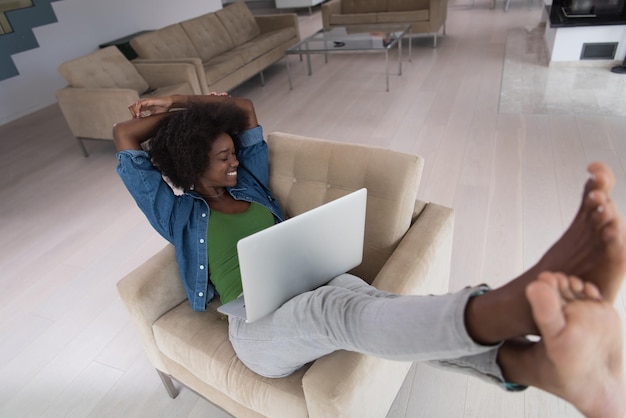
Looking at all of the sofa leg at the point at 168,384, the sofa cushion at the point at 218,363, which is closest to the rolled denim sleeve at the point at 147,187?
the sofa cushion at the point at 218,363

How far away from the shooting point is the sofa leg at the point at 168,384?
1444 millimetres

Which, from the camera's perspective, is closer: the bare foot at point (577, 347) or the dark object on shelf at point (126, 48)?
the bare foot at point (577, 347)

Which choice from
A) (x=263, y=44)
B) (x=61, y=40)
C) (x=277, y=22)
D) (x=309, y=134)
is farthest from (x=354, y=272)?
(x=61, y=40)

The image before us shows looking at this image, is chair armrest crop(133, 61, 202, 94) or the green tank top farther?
chair armrest crop(133, 61, 202, 94)

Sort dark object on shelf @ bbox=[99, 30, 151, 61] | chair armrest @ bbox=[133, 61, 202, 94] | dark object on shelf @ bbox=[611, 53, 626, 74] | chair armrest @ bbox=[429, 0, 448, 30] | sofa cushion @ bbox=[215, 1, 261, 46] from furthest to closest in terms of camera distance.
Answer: dark object on shelf @ bbox=[99, 30, 151, 61]
chair armrest @ bbox=[429, 0, 448, 30]
sofa cushion @ bbox=[215, 1, 261, 46]
dark object on shelf @ bbox=[611, 53, 626, 74]
chair armrest @ bbox=[133, 61, 202, 94]

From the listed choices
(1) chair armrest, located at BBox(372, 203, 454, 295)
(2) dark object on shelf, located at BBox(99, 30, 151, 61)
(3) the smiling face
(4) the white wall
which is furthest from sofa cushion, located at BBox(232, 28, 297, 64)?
(1) chair armrest, located at BBox(372, 203, 454, 295)

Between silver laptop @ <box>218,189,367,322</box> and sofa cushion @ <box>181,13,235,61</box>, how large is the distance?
3827 mm

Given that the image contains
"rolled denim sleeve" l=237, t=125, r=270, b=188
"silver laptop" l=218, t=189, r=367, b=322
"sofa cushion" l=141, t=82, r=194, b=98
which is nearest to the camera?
"silver laptop" l=218, t=189, r=367, b=322

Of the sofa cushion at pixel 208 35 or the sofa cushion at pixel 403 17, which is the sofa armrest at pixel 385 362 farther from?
the sofa cushion at pixel 403 17

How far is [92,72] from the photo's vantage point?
3.35 metres

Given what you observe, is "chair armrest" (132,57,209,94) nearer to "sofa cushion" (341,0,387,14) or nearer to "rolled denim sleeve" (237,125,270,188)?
"rolled denim sleeve" (237,125,270,188)

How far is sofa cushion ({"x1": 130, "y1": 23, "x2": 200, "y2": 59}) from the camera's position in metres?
3.85

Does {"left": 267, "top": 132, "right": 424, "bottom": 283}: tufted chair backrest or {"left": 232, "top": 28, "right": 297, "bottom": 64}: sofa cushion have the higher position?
{"left": 267, "top": 132, "right": 424, "bottom": 283}: tufted chair backrest

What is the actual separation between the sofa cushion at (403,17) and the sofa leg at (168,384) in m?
4.92
